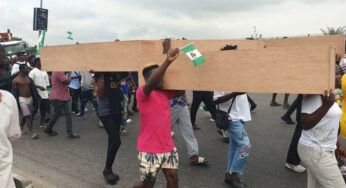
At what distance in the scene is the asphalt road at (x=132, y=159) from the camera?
5398mm

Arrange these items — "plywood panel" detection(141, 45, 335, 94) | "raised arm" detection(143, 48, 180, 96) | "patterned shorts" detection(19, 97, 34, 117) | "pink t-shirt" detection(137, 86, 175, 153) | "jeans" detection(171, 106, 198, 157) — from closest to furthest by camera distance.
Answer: "plywood panel" detection(141, 45, 335, 94) < "raised arm" detection(143, 48, 180, 96) < "pink t-shirt" detection(137, 86, 175, 153) < "jeans" detection(171, 106, 198, 157) < "patterned shorts" detection(19, 97, 34, 117)

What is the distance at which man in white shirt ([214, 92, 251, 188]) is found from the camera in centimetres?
488

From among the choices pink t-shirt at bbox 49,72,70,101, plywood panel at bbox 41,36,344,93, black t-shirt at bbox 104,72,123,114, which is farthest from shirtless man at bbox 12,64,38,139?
plywood panel at bbox 41,36,344,93

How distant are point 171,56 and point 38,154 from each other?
14.8 feet

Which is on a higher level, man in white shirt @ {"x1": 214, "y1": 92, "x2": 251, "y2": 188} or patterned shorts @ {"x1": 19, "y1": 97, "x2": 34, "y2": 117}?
man in white shirt @ {"x1": 214, "y1": 92, "x2": 251, "y2": 188}

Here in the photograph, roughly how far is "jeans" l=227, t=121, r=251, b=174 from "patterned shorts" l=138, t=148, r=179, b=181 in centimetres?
128

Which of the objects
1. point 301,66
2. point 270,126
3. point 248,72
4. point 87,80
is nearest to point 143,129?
point 248,72

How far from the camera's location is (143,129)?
3.84 meters

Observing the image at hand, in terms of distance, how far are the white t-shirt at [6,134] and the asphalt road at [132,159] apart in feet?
8.92

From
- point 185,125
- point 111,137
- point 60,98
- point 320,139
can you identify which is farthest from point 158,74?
point 60,98

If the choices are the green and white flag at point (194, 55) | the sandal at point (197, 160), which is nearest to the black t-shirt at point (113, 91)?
the sandal at point (197, 160)

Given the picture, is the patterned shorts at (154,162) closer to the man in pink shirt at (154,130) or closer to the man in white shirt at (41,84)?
the man in pink shirt at (154,130)

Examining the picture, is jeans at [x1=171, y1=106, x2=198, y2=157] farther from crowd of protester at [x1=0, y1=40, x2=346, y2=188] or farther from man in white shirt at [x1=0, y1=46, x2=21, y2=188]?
man in white shirt at [x1=0, y1=46, x2=21, y2=188]

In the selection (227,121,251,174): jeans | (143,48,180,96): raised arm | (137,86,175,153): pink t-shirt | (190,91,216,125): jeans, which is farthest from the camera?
(190,91,216,125): jeans
